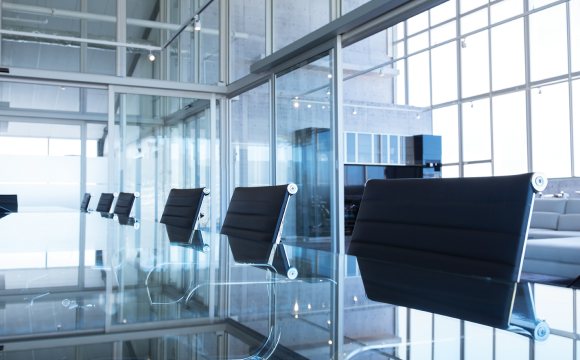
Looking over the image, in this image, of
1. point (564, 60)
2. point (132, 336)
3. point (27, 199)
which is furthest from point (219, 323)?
point (564, 60)

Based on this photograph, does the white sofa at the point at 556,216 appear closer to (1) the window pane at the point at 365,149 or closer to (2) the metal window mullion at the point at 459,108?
(2) the metal window mullion at the point at 459,108

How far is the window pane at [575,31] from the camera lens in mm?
8961

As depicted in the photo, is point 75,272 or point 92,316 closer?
point 92,316

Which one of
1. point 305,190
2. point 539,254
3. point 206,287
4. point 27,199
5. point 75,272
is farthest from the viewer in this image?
point 27,199

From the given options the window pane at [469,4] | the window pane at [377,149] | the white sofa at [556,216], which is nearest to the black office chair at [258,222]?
the white sofa at [556,216]

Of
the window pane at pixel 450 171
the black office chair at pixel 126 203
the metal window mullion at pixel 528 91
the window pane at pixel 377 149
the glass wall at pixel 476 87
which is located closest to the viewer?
the black office chair at pixel 126 203

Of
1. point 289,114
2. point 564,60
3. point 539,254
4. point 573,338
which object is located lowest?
point 539,254

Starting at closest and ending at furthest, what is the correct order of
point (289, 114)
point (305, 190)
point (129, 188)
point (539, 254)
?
point (539, 254) < point (305, 190) < point (289, 114) < point (129, 188)

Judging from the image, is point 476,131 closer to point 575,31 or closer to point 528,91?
point 528,91

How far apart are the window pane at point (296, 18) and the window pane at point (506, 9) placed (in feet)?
21.4

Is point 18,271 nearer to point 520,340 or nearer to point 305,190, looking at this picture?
point 520,340

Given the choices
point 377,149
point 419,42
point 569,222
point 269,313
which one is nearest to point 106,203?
point 269,313

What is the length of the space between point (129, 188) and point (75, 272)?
588cm

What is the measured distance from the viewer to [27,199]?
28.4ft
